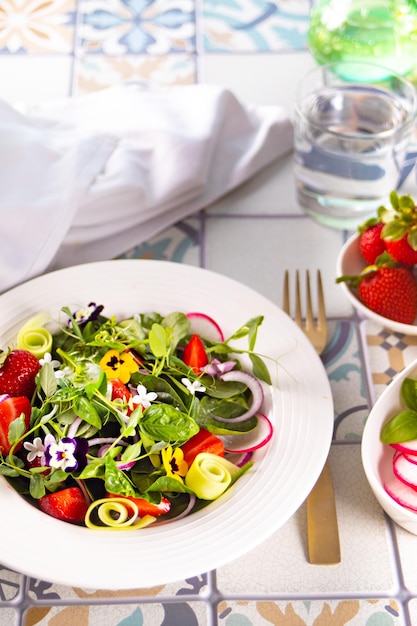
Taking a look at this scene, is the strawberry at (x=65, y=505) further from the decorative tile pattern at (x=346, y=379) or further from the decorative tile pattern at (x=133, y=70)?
the decorative tile pattern at (x=133, y=70)

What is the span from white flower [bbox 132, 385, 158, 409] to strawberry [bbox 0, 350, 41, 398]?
13 centimetres

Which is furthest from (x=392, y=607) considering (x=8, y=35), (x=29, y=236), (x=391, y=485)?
(x=8, y=35)

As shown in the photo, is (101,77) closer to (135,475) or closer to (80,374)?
(80,374)

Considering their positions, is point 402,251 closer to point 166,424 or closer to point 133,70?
point 166,424

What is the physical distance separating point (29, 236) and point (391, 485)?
0.58m

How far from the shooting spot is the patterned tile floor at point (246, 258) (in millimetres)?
860

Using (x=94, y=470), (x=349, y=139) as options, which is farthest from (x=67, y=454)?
(x=349, y=139)

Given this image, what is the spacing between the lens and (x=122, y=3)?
1606 mm

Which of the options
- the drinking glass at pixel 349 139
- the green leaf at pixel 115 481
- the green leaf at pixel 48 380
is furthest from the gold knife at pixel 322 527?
the drinking glass at pixel 349 139

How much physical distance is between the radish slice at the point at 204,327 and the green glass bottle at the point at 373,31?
0.55 meters

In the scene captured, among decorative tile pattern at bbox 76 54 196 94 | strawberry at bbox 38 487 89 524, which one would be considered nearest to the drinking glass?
decorative tile pattern at bbox 76 54 196 94

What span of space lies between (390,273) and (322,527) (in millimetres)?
346

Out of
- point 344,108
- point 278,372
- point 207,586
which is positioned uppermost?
point 344,108

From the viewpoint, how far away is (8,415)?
0.89 meters
